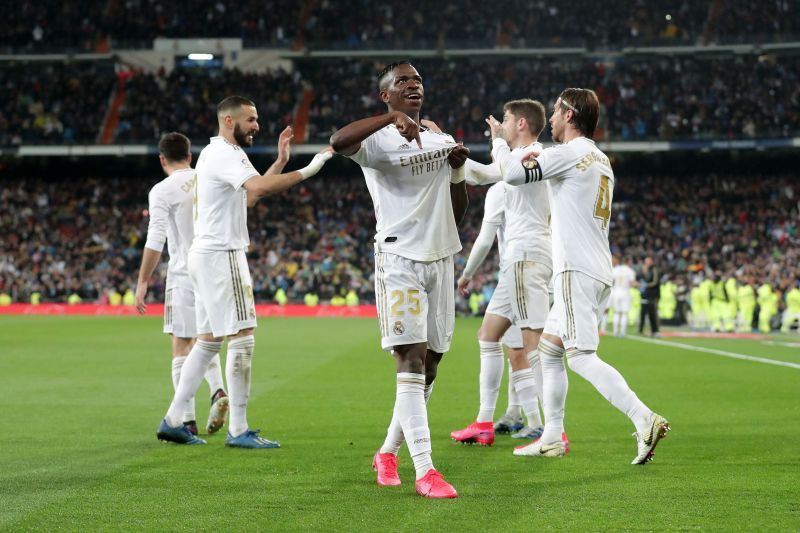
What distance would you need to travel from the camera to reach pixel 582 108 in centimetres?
681

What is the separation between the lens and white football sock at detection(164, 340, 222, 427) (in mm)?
7711

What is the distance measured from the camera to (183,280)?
8.39 m

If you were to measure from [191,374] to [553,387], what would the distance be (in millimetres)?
2865

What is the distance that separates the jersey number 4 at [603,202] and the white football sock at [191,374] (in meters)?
3.16

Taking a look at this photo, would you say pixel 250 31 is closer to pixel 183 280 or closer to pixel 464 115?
pixel 464 115

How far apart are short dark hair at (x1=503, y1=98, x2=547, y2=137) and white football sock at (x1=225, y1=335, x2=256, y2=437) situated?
2755 mm

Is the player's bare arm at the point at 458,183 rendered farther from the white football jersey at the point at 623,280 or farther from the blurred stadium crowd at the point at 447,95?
the blurred stadium crowd at the point at 447,95


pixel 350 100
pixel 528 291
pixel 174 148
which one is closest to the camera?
pixel 528 291

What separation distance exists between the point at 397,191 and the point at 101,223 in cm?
4126

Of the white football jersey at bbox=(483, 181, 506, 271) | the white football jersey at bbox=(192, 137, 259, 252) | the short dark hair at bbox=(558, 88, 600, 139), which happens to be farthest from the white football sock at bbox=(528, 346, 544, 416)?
the white football jersey at bbox=(192, 137, 259, 252)

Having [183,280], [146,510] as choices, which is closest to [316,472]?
[146,510]

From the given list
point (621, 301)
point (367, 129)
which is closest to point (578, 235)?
point (367, 129)

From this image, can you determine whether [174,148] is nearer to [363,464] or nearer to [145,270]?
[145,270]

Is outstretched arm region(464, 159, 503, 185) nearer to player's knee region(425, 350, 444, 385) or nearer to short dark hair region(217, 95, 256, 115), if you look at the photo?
player's knee region(425, 350, 444, 385)
